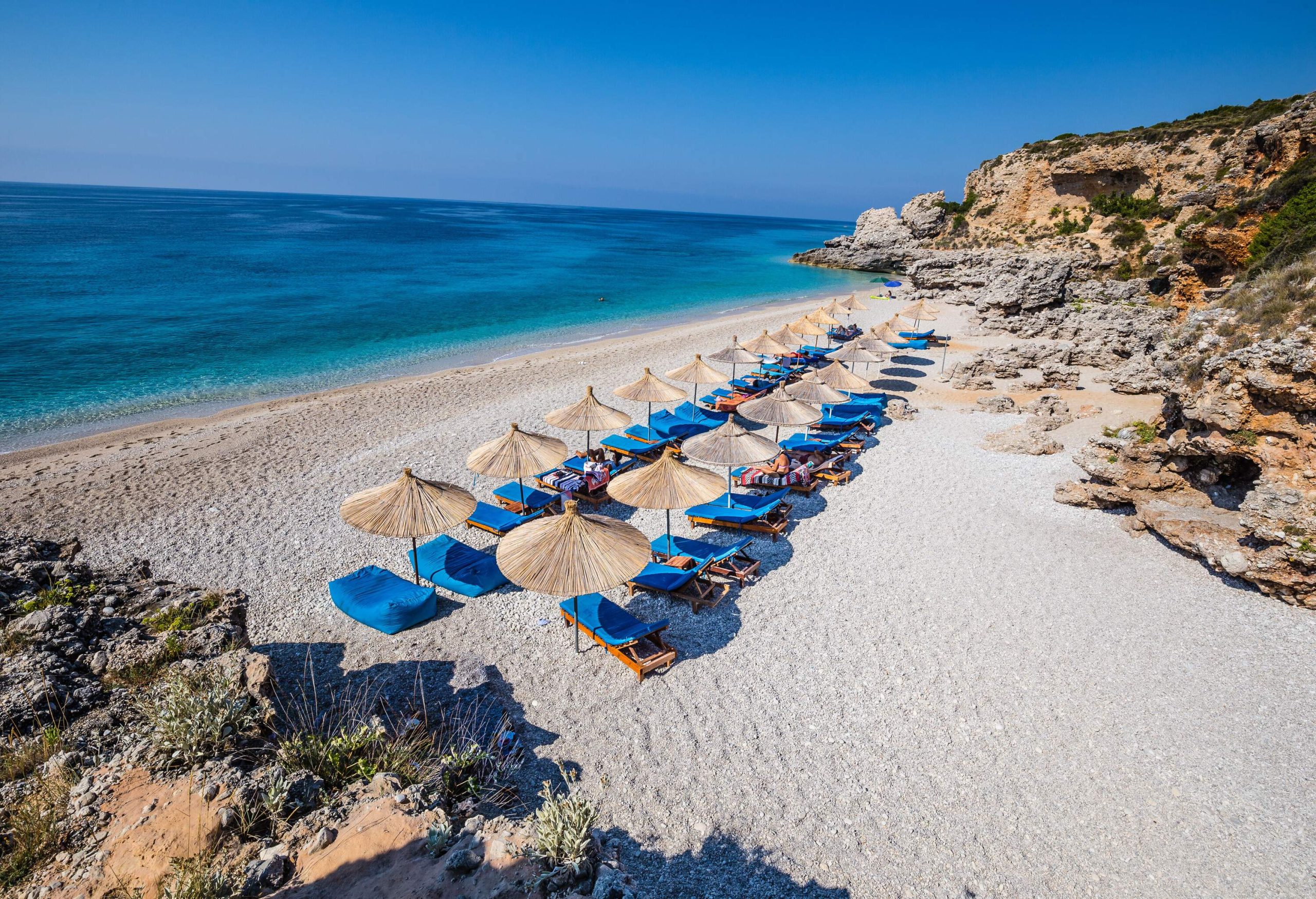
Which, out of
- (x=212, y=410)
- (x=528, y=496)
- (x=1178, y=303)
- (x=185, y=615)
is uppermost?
(x=1178, y=303)

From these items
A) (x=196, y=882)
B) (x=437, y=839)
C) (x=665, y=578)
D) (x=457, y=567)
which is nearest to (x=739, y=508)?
(x=665, y=578)

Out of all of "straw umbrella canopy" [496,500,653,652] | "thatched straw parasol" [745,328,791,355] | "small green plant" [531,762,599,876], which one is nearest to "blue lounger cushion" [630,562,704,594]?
"straw umbrella canopy" [496,500,653,652]

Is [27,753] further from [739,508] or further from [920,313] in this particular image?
[920,313]

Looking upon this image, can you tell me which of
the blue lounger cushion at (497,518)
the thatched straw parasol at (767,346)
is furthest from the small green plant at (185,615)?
the thatched straw parasol at (767,346)

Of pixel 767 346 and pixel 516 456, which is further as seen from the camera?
pixel 767 346

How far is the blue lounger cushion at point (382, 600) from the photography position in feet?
25.6

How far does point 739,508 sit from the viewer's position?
10359 mm

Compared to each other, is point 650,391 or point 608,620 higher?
point 650,391

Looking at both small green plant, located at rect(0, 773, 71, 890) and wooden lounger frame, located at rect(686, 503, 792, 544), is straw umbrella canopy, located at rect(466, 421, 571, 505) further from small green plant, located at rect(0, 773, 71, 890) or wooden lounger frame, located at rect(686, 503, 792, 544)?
small green plant, located at rect(0, 773, 71, 890)

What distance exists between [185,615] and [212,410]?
15296 millimetres

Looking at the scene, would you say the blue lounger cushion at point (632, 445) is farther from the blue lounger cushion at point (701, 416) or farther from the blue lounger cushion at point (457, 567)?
the blue lounger cushion at point (457, 567)

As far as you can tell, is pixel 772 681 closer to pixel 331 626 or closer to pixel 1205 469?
pixel 331 626

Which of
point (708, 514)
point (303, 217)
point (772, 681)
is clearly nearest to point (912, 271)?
point (708, 514)

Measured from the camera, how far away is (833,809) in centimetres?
548
